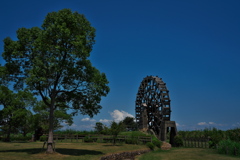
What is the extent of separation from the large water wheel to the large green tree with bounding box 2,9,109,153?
15248 mm

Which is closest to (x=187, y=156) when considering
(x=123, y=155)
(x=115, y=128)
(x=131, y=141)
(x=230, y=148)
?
(x=230, y=148)

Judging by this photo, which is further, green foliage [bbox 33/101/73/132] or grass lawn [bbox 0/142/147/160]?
green foliage [bbox 33/101/73/132]

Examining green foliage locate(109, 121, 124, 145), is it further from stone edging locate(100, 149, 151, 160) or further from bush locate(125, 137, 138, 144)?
stone edging locate(100, 149, 151, 160)

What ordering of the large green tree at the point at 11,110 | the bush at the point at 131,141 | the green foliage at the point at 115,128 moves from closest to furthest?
1. the green foliage at the point at 115,128
2. the bush at the point at 131,141
3. the large green tree at the point at 11,110

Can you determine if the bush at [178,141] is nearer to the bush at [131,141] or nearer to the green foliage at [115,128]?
the bush at [131,141]

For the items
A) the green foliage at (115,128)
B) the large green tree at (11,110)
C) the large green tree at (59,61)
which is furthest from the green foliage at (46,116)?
the large green tree at (59,61)

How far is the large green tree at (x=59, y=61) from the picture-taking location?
62.2ft

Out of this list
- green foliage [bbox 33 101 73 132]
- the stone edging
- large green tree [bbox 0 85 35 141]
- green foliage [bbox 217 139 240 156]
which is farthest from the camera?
green foliage [bbox 33 101 73 132]

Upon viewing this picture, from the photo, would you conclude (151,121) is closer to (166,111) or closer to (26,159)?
(166,111)

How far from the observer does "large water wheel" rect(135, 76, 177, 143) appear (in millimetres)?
32922

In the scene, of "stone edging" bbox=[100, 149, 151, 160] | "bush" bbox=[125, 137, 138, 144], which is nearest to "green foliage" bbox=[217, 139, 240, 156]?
"stone edging" bbox=[100, 149, 151, 160]

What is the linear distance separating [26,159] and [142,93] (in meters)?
30.0

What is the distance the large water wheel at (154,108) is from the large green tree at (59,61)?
15.2 metres

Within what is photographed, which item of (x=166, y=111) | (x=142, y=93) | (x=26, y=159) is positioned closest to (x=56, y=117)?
(x=142, y=93)
